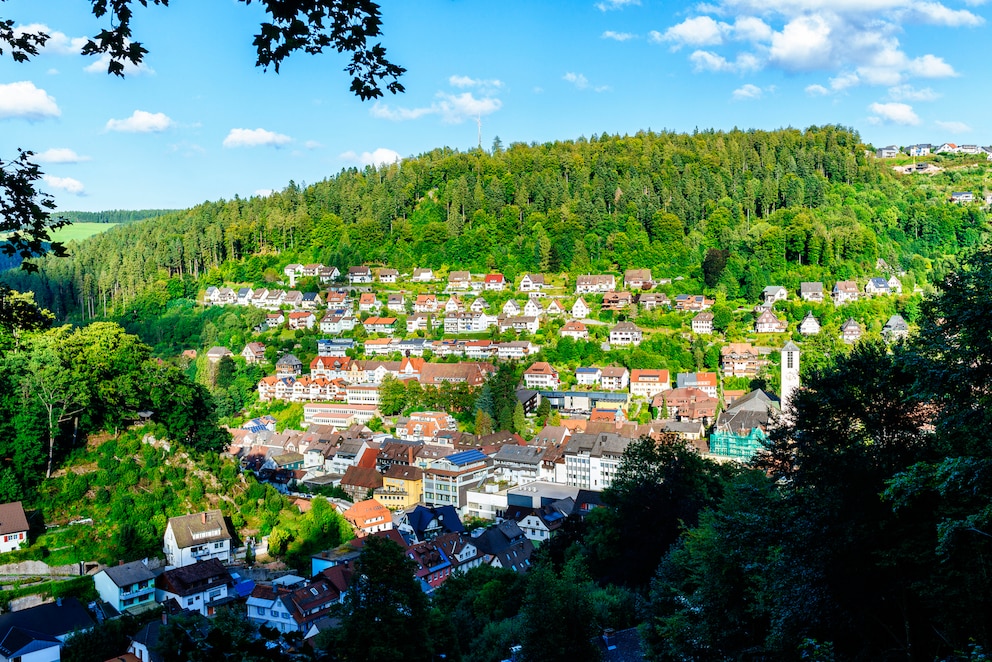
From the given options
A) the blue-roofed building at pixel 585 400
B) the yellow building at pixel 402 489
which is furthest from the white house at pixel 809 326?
the yellow building at pixel 402 489

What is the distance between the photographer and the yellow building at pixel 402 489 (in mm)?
29922

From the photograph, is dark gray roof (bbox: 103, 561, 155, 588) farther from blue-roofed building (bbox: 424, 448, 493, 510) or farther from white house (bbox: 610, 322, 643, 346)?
white house (bbox: 610, 322, 643, 346)

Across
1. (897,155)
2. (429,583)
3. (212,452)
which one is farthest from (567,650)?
(897,155)

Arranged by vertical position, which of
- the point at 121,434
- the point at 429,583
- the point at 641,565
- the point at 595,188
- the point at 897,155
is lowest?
the point at 429,583

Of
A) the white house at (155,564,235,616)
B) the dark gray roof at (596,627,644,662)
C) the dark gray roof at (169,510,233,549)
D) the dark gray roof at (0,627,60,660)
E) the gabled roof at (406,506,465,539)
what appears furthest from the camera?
the gabled roof at (406,506,465,539)

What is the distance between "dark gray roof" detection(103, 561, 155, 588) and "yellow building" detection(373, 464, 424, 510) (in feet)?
40.9

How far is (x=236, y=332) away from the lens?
4738 centimetres

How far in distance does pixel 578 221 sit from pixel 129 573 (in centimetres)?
4180

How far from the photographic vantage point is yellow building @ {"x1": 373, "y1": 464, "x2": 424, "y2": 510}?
29922 mm

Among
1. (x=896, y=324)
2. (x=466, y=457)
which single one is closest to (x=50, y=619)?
(x=466, y=457)

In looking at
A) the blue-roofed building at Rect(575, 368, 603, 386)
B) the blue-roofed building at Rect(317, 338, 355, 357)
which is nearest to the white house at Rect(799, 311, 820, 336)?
the blue-roofed building at Rect(575, 368, 603, 386)

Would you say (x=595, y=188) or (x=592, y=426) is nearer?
(x=592, y=426)

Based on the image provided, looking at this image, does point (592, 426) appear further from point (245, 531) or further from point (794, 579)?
point (794, 579)

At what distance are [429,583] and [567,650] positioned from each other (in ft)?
34.9
